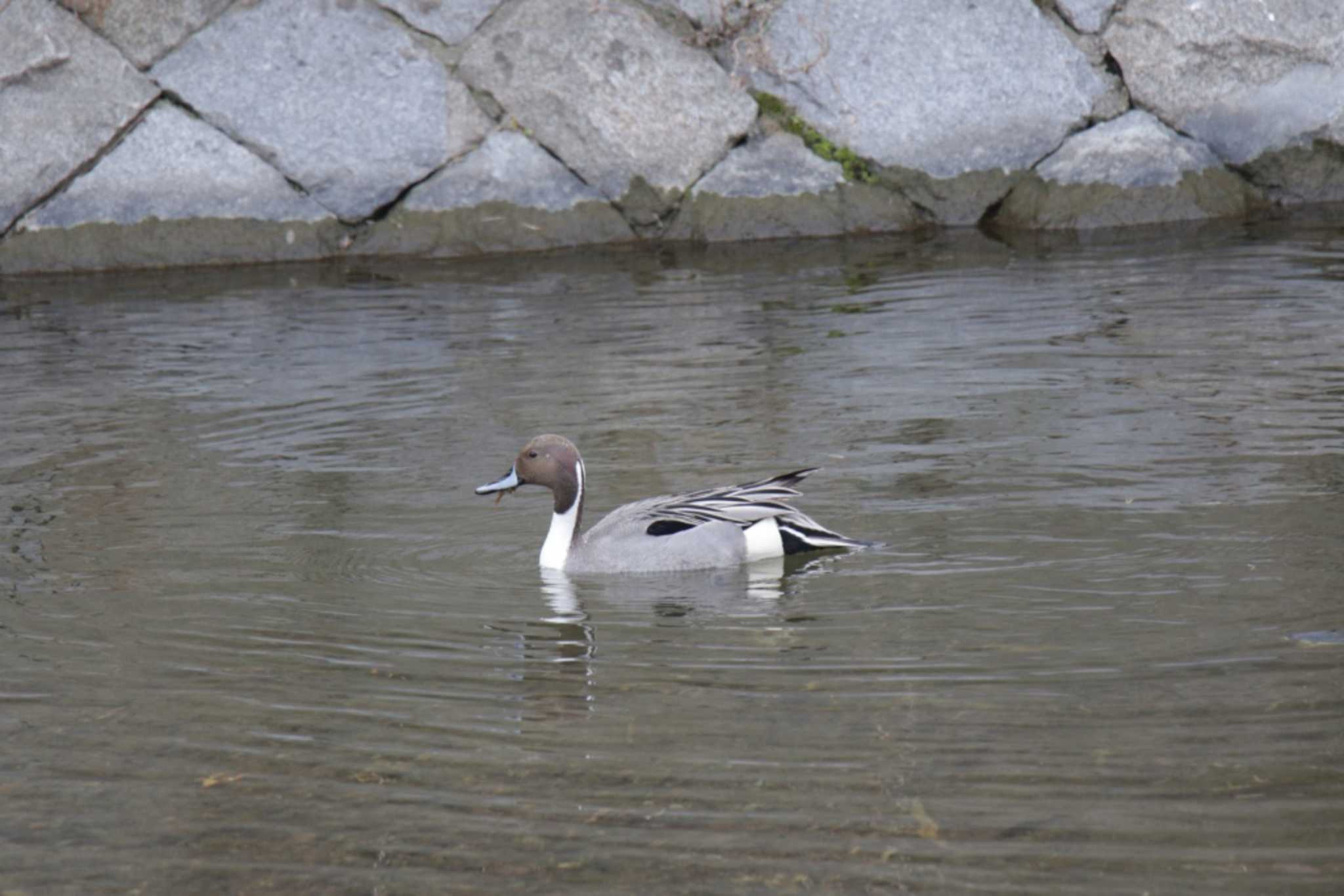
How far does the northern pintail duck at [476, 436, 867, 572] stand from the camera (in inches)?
263

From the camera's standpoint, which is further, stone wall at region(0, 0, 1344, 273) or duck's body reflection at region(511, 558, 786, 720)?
stone wall at region(0, 0, 1344, 273)

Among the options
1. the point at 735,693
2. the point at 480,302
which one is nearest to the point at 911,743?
the point at 735,693

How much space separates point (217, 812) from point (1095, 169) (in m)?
10.2

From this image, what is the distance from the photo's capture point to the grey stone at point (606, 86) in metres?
13.2

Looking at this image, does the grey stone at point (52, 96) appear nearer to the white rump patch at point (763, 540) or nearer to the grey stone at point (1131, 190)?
the grey stone at point (1131, 190)

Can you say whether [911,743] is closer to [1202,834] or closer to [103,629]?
[1202,834]

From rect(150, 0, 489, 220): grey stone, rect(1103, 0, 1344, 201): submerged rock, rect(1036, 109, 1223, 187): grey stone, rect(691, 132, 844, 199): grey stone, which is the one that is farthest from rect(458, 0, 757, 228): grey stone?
rect(1103, 0, 1344, 201): submerged rock

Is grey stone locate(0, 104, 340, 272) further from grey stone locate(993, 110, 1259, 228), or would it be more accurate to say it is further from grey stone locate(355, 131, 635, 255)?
grey stone locate(993, 110, 1259, 228)

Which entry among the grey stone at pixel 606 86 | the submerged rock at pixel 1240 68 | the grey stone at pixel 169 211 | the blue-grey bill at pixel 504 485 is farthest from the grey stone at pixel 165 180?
the blue-grey bill at pixel 504 485

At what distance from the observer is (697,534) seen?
6.75 metres

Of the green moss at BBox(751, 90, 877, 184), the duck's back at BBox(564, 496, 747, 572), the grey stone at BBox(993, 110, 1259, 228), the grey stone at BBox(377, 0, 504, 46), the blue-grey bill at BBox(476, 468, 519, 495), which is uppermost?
the grey stone at BBox(377, 0, 504, 46)

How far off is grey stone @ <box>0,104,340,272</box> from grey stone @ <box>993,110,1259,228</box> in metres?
4.99

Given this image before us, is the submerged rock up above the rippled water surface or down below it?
above

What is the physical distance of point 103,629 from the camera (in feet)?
19.4
